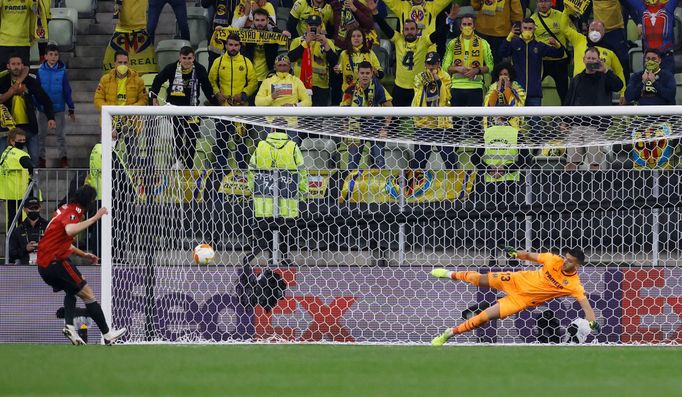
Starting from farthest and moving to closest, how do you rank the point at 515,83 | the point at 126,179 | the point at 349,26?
the point at 349,26
the point at 515,83
the point at 126,179

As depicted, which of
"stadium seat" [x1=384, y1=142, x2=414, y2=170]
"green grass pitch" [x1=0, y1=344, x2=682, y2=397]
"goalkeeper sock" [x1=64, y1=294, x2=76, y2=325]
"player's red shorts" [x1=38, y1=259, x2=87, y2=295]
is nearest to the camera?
"green grass pitch" [x1=0, y1=344, x2=682, y2=397]

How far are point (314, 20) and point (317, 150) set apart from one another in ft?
11.5

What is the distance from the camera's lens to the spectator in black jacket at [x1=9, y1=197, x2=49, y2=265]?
52.0ft

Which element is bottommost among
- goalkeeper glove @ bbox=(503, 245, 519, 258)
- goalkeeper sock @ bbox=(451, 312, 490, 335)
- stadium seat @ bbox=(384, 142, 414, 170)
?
goalkeeper sock @ bbox=(451, 312, 490, 335)

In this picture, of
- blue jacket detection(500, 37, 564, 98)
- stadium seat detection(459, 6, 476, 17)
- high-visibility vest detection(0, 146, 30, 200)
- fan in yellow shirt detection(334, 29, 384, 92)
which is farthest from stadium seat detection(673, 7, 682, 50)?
high-visibility vest detection(0, 146, 30, 200)

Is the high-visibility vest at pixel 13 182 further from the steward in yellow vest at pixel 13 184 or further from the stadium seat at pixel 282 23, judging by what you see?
the stadium seat at pixel 282 23

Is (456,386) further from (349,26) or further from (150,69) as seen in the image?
(150,69)

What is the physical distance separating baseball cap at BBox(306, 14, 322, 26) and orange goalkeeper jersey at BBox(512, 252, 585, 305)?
5.74 m

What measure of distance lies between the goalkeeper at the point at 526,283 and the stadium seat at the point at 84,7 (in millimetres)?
9046

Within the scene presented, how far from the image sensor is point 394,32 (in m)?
18.8

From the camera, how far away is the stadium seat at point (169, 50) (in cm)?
1946

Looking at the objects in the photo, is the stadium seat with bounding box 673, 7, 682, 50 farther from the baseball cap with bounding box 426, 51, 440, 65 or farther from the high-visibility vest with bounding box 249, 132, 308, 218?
the high-visibility vest with bounding box 249, 132, 308, 218

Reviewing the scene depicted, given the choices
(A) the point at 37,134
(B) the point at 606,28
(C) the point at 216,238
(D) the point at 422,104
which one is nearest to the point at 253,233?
(C) the point at 216,238

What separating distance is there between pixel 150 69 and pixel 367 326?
247 inches
